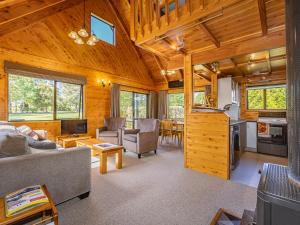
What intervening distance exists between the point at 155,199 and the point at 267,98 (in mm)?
5123

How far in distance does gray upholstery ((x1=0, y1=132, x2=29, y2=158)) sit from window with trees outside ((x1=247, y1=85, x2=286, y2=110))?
617 centimetres

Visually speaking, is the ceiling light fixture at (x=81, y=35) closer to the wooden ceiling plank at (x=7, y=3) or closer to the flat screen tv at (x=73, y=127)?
the wooden ceiling plank at (x=7, y=3)

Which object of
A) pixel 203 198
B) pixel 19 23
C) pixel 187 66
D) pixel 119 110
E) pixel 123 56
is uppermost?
pixel 123 56

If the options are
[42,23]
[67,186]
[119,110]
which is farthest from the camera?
[119,110]

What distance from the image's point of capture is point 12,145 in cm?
167

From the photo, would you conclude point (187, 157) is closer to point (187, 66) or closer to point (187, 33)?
point (187, 66)

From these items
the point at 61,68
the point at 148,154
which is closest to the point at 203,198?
the point at 148,154

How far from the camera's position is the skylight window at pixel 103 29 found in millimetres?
5820

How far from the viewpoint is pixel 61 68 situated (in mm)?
4832

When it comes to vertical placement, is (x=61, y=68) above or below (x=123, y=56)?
below

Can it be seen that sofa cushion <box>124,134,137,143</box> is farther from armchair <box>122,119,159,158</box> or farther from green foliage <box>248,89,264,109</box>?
green foliage <box>248,89,264,109</box>

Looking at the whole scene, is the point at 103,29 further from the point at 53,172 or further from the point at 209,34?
the point at 53,172

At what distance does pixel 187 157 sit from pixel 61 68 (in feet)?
15.0

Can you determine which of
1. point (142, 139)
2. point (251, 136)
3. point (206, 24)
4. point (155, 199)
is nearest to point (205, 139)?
point (155, 199)
